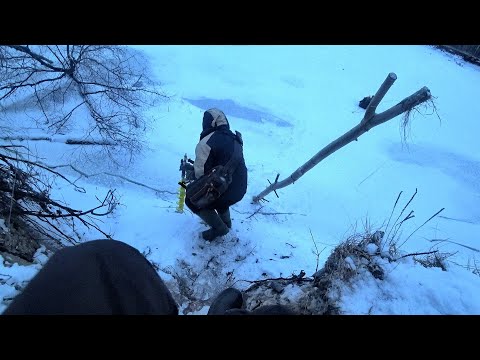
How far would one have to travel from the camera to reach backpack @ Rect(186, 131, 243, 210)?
3.66 m

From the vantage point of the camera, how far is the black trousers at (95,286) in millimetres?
1493

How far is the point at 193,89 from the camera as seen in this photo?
27.5 feet

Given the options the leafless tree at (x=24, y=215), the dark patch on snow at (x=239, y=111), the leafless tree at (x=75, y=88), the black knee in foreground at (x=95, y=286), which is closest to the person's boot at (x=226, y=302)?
the black knee in foreground at (x=95, y=286)

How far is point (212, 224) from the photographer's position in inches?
168

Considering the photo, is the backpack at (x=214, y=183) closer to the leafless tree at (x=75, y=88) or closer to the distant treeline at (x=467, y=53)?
the leafless tree at (x=75, y=88)

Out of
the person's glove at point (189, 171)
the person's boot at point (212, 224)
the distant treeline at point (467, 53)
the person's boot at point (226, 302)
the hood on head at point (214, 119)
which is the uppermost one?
the distant treeline at point (467, 53)

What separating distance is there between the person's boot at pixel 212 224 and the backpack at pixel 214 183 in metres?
0.26

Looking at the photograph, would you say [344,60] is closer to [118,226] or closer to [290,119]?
[290,119]

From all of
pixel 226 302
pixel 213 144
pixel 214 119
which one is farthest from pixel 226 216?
pixel 226 302

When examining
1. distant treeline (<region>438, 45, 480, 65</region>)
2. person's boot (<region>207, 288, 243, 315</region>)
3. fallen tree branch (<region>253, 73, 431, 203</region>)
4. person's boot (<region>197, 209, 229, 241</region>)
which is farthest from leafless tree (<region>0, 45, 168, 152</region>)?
distant treeline (<region>438, 45, 480, 65</region>)

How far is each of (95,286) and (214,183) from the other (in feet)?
7.01
